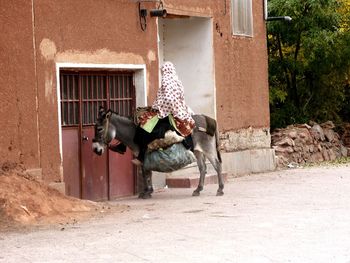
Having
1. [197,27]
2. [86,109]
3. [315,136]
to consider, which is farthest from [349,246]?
[315,136]

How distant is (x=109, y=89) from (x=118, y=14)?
147 centimetres

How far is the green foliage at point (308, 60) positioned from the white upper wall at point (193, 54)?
7.20 metres

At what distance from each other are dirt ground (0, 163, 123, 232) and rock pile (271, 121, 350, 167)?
1142 centimetres

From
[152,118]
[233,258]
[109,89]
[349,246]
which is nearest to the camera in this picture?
[233,258]

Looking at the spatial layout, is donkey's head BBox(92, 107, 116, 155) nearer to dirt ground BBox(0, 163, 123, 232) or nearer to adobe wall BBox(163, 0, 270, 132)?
dirt ground BBox(0, 163, 123, 232)

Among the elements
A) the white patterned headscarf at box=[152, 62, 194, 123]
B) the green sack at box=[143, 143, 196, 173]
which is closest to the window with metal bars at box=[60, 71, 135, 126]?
the white patterned headscarf at box=[152, 62, 194, 123]

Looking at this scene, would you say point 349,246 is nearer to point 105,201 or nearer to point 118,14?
point 105,201

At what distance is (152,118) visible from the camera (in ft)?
49.1

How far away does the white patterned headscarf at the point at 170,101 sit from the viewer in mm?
→ 14891

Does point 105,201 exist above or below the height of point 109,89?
below

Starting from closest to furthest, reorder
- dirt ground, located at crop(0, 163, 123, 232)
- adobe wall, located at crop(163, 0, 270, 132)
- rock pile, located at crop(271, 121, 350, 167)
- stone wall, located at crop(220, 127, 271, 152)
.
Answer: dirt ground, located at crop(0, 163, 123, 232) → adobe wall, located at crop(163, 0, 270, 132) → stone wall, located at crop(220, 127, 271, 152) → rock pile, located at crop(271, 121, 350, 167)

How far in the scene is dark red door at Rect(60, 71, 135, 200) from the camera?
584 inches

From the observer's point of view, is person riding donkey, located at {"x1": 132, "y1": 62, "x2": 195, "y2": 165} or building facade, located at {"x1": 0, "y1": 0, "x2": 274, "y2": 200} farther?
person riding donkey, located at {"x1": 132, "y1": 62, "x2": 195, "y2": 165}

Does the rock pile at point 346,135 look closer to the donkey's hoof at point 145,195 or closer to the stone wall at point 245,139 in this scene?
the stone wall at point 245,139
